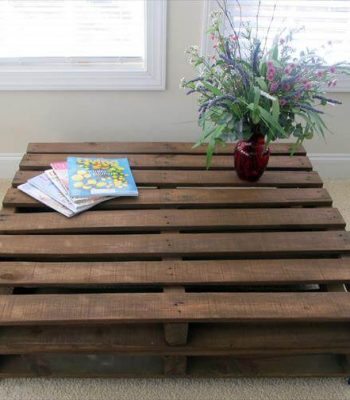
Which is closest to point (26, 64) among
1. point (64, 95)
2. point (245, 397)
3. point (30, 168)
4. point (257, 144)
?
point (64, 95)

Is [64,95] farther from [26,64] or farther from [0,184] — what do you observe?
[0,184]

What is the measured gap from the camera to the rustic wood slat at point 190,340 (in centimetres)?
106

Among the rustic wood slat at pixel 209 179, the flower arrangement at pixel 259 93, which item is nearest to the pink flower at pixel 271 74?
the flower arrangement at pixel 259 93

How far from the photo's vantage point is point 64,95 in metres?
1.78

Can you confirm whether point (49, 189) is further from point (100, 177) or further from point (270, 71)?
point (270, 71)

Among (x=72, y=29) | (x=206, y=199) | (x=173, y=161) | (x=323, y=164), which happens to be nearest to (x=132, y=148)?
(x=173, y=161)

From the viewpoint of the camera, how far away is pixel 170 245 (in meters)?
1.20

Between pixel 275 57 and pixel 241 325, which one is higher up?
pixel 275 57

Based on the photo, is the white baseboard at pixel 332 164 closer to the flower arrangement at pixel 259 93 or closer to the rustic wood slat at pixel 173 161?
the rustic wood slat at pixel 173 161

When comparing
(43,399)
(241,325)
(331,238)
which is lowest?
(43,399)

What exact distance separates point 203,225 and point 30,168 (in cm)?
65

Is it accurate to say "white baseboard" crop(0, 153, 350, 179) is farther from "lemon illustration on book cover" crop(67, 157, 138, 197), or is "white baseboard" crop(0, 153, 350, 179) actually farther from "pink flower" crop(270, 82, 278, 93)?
"pink flower" crop(270, 82, 278, 93)

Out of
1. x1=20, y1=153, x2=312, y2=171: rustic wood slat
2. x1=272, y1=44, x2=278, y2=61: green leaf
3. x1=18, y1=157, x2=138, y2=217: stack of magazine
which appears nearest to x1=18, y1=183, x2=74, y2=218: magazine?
x1=18, y1=157, x2=138, y2=217: stack of magazine

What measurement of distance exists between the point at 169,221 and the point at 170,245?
0.10 meters
